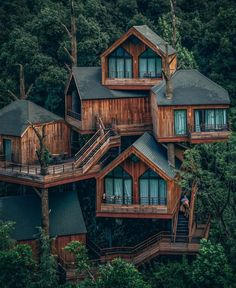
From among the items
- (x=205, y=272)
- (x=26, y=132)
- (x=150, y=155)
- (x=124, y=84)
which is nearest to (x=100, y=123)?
(x=124, y=84)

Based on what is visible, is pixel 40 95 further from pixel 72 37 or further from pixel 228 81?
pixel 228 81

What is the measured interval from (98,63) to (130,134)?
10.3m

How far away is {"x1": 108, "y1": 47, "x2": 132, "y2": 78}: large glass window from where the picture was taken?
66312 millimetres

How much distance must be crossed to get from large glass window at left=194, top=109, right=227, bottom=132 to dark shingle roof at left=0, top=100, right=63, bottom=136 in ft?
36.1

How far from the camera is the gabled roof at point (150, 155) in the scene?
194 ft

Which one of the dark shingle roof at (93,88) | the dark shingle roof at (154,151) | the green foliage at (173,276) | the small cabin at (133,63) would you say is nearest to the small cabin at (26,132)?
the dark shingle roof at (93,88)

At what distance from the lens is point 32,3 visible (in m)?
81.9

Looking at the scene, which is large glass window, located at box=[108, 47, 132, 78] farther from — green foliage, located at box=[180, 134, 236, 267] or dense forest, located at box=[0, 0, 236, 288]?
green foliage, located at box=[180, 134, 236, 267]

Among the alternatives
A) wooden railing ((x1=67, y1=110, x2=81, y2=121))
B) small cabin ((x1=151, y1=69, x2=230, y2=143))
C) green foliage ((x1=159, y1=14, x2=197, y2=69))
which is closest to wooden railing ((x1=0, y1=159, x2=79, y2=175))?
wooden railing ((x1=67, y1=110, x2=81, y2=121))

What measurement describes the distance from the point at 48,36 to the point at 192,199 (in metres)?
22.2

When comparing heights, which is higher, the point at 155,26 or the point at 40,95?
the point at 155,26

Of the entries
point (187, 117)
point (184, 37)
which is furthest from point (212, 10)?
point (187, 117)

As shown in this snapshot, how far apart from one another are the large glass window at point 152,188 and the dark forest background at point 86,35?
558 inches

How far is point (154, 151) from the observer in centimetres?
6166
